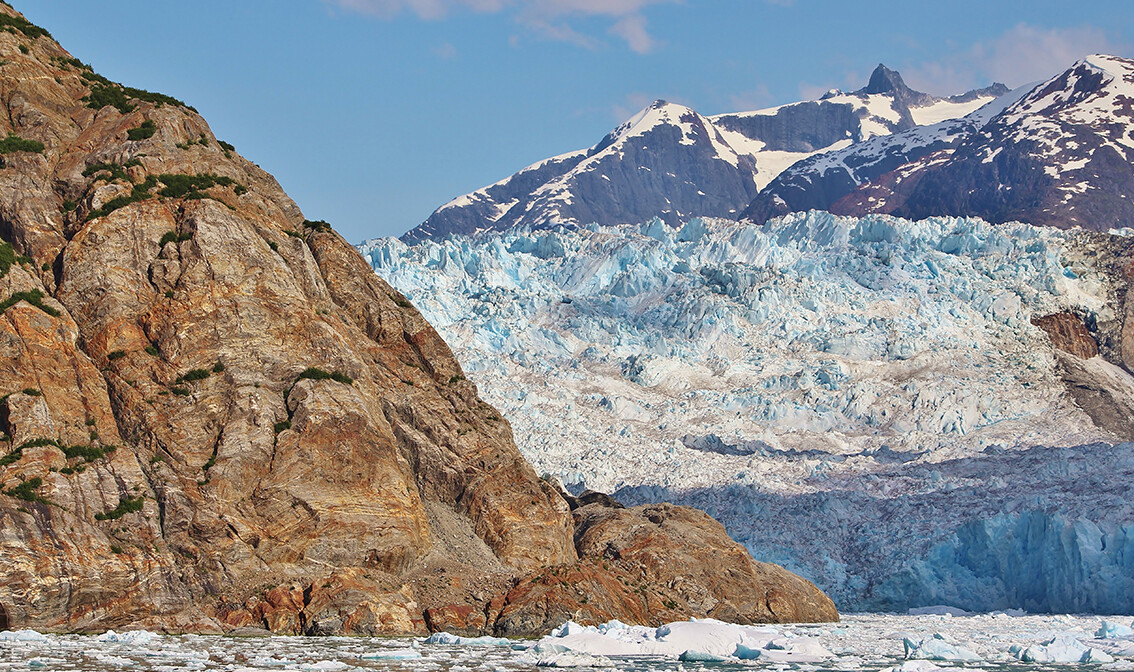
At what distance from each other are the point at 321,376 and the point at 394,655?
13557mm

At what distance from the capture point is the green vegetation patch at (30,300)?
122 feet

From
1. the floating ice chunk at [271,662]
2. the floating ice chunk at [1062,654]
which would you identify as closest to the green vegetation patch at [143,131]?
the floating ice chunk at [271,662]

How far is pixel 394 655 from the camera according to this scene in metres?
30.3

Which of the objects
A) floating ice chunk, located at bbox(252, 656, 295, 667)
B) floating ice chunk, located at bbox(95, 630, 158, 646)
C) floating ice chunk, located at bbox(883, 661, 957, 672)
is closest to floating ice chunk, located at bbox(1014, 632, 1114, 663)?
floating ice chunk, located at bbox(883, 661, 957, 672)

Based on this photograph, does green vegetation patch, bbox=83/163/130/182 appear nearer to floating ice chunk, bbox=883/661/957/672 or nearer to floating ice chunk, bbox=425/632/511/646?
floating ice chunk, bbox=425/632/511/646

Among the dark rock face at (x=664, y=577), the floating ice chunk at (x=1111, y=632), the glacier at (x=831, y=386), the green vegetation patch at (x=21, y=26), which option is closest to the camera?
the floating ice chunk at (x=1111, y=632)

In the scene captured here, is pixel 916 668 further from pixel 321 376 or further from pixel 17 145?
pixel 17 145

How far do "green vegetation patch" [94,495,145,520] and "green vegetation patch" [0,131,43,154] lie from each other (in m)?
15.1

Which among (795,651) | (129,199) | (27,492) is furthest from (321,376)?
(795,651)

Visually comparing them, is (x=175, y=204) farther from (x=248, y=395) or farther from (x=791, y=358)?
(x=791, y=358)

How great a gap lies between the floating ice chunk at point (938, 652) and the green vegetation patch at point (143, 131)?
1315 inches

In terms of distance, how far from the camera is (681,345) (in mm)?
118125

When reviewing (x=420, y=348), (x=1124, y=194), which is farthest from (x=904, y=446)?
(x=1124, y=194)

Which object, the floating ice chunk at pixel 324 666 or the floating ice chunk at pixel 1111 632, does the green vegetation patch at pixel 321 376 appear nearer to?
the floating ice chunk at pixel 324 666
